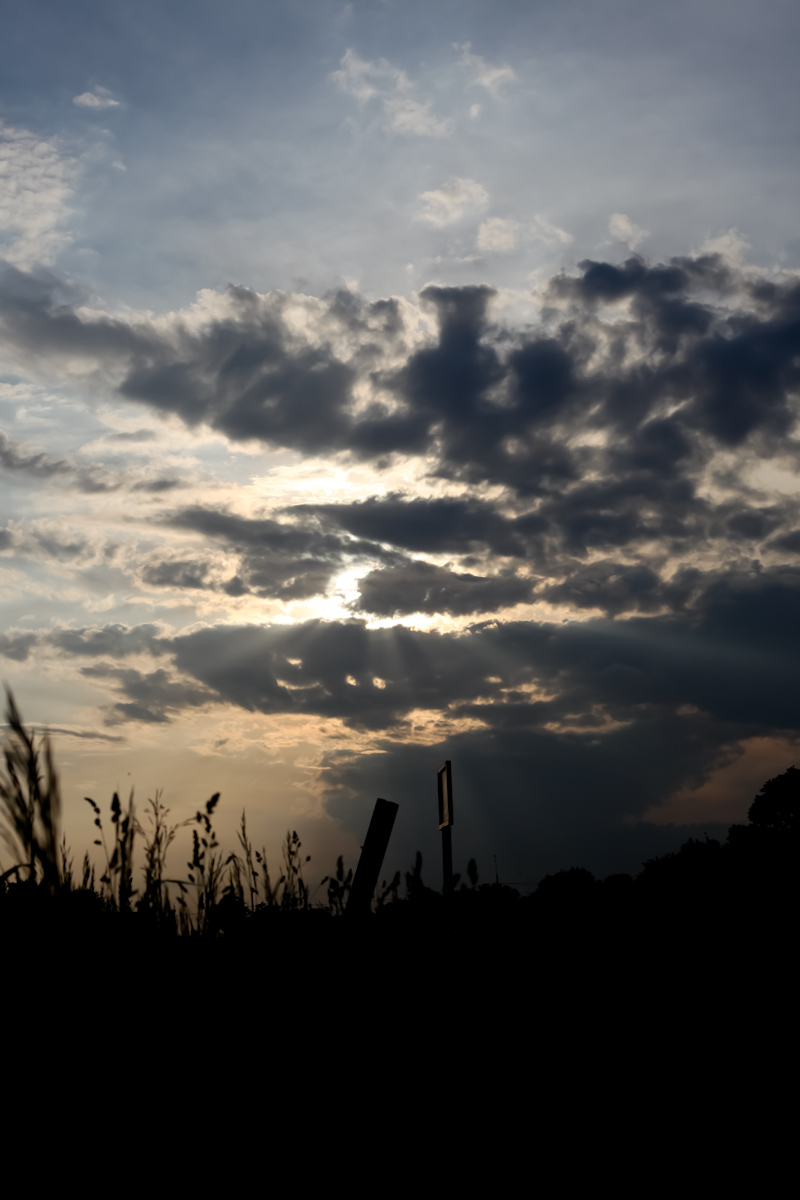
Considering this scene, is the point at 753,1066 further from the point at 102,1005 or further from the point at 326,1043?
the point at 102,1005

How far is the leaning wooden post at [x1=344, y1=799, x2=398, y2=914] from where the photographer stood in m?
5.79

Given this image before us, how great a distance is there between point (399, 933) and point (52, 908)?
2.42 meters

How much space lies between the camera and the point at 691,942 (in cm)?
728

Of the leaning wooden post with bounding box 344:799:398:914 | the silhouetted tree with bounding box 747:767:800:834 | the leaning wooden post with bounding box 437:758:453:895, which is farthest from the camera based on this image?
the silhouetted tree with bounding box 747:767:800:834

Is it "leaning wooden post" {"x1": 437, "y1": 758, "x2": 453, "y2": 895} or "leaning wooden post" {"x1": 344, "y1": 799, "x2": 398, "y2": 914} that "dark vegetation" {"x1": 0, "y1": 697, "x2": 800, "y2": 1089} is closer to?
"leaning wooden post" {"x1": 344, "y1": 799, "x2": 398, "y2": 914}

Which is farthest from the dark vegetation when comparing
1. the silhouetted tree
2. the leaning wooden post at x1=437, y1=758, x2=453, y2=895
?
the silhouetted tree

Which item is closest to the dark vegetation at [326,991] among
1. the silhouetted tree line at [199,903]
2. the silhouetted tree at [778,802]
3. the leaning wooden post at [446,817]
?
the silhouetted tree line at [199,903]

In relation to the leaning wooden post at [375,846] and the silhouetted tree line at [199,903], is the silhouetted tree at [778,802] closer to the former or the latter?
the silhouetted tree line at [199,903]

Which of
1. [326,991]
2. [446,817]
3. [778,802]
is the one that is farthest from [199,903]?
[778,802]

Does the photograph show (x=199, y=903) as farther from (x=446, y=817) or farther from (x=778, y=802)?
(x=778, y=802)

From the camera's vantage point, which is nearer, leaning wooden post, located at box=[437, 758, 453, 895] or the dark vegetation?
the dark vegetation

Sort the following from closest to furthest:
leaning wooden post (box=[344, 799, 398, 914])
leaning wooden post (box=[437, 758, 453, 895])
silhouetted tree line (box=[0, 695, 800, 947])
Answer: silhouetted tree line (box=[0, 695, 800, 947]) → leaning wooden post (box=[344, 799, 398, 914]) → leaning wooden post (box=[437, 758, 453, 895])

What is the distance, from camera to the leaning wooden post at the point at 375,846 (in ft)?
19.0

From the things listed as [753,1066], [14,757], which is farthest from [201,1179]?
[753,1066]
